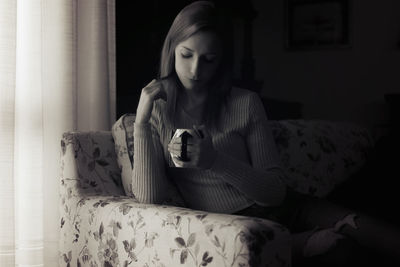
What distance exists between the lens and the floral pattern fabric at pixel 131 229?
96cm

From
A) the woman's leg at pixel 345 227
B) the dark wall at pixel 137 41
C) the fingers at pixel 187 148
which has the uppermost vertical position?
the dark wall at pixel 137 41

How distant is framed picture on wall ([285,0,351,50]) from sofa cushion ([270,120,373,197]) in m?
0.60

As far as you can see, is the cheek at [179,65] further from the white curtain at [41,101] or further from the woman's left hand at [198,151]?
the white curtain at [41,101]

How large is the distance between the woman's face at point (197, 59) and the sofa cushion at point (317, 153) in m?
0.46

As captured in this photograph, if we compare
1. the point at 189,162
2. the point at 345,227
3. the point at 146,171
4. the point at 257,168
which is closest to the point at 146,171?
the point at 146,171

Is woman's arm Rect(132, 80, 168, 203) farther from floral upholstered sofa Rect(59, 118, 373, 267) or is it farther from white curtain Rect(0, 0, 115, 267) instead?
white curtain Rect(0, 0, 115, 267)

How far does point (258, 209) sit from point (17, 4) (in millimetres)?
1173

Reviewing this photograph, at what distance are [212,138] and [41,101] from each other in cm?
83

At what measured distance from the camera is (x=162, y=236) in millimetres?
1098

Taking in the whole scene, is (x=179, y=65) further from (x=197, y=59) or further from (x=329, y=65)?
(x=329, y=65)

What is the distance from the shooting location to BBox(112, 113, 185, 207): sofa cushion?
4.66 ft

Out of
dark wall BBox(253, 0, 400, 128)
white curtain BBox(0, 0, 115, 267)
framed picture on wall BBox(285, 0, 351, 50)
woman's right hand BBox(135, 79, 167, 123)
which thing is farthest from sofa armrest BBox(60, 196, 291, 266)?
framed picture on wall BBox(285, 0, 351, 50)

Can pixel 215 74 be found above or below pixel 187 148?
above

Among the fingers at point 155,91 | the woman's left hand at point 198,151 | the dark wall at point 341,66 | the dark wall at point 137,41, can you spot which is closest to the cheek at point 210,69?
the fingers at point 155,91
